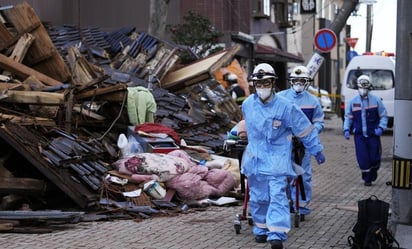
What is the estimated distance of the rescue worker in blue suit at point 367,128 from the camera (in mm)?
13234

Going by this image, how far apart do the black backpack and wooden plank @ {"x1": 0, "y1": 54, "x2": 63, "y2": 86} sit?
640 cm

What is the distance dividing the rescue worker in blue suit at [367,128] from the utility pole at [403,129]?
4.00 metres

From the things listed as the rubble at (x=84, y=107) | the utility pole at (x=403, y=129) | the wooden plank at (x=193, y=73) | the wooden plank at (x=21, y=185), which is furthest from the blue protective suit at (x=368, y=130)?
the wooden plank at (x=21, y=185)

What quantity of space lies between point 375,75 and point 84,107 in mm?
15303

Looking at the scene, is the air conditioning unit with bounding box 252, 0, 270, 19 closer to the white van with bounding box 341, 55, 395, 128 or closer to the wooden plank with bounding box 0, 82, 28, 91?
the white van with bounding box 341, 55, 395, 128

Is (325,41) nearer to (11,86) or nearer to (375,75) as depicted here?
(375,75)

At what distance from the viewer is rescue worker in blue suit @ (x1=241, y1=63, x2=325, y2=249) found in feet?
26.5

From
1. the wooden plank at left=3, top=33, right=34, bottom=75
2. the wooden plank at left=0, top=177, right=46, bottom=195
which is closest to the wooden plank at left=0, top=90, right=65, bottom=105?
the wooden plank at left=0, top=177, right=46, bottom=195

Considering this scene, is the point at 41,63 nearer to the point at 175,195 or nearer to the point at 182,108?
the point at 182,108

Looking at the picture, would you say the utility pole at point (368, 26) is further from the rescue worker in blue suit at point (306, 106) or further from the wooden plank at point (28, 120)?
the rescue worker in blue suit at point (306, 106)

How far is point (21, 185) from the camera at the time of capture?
31.9 feet

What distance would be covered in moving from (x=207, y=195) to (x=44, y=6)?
556 inches

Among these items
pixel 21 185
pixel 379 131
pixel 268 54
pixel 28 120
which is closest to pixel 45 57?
pixel 28 120

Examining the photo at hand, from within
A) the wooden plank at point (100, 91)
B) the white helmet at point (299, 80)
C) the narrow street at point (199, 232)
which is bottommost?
the narrow street at point (199, 232)
